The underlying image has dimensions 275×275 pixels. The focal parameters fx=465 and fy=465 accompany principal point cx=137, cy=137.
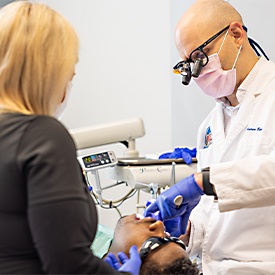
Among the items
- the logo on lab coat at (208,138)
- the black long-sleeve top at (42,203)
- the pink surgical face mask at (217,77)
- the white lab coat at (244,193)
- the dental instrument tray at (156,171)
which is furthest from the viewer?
the dental instrument tray at (156,171)

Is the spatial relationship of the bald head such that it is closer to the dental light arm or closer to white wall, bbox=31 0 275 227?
the dental light arm

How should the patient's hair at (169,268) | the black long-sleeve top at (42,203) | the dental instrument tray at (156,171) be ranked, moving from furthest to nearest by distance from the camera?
1. the dental instrument tray at (156,171)
2. the patient's hair at (169,268)
3. the black long-sleeve top at (42,203)

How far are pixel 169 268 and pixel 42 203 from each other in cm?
58

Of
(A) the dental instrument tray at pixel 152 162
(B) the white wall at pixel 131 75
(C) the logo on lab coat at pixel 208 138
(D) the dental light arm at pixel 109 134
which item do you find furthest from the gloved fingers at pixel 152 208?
(B) the white wall at pixel 131 75

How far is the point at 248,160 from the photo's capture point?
4.77 ft

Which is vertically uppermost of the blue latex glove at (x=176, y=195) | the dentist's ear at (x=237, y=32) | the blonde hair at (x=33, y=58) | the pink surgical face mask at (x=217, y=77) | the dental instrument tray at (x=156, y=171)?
the blonde hair at (x=33, y=58)

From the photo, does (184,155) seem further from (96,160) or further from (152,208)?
(152,208)

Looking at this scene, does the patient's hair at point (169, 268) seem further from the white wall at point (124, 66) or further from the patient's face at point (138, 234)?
the white wall at point (124, 66)

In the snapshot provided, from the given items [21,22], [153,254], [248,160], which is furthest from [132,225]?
[21,22]

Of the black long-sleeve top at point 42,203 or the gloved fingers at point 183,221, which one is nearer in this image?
the black long-sleeve top at point 42,203

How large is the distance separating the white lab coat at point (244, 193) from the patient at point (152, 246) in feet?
0.72

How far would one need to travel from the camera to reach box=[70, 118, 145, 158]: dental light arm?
7.57ft

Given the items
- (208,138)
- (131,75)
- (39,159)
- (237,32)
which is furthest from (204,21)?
(131,75)

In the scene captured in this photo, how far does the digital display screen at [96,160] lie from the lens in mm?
2175
